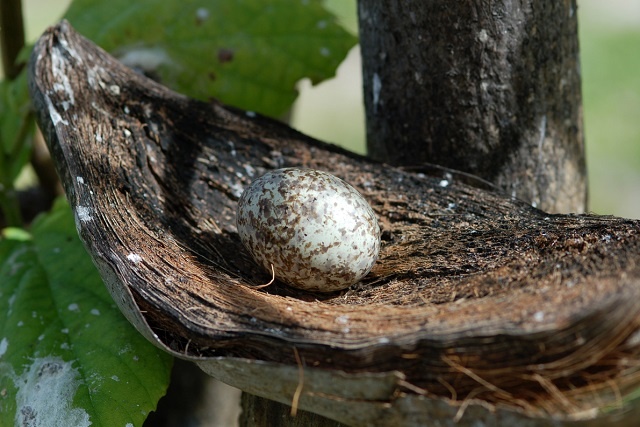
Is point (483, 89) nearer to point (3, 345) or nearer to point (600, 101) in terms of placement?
point (3, 345)

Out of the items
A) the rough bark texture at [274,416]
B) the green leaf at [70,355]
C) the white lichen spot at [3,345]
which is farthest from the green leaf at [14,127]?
the rough bark texture at [274,416]

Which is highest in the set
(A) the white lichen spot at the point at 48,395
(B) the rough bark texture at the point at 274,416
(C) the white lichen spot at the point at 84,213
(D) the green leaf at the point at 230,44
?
(D) the green leaf at the point at 230,44

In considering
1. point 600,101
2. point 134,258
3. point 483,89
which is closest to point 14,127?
point 134,258

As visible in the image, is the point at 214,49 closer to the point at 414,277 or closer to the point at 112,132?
the point at 112,132

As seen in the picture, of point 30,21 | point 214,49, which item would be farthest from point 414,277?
point 30,21

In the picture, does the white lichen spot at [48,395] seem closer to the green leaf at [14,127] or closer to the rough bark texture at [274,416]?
the rough bark texture at [274,416]

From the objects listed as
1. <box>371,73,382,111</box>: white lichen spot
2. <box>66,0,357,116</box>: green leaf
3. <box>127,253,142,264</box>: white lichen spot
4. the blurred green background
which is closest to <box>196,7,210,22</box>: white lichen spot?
<box>66,0,357,116</box>: green leaf

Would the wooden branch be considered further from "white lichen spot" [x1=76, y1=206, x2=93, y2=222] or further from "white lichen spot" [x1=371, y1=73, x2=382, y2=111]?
"white lichen spot" [x1=371, y1=73, x2=382, y2=111]
